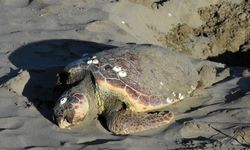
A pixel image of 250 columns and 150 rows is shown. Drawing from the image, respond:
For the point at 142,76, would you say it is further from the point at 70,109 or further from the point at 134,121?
the point at 70,109

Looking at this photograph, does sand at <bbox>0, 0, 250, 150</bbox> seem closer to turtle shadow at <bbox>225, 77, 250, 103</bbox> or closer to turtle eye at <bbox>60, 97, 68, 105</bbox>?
turtle shadow at <bbox>225, 77, 250, 103</bbox>

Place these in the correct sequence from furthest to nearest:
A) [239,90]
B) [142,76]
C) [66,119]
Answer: [239,90]
[142,76]
[66,119]

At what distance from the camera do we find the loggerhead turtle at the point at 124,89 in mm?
3691

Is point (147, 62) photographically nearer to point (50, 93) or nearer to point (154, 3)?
point (50, 93)

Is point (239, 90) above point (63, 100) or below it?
above

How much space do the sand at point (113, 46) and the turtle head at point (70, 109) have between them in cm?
7

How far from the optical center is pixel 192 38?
5.76 m

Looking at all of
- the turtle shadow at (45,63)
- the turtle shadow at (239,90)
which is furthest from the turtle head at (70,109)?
the turtle shadow at (239,90)

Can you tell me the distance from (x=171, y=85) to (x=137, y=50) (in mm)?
383

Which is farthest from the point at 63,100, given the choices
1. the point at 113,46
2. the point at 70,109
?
the point at 113,46

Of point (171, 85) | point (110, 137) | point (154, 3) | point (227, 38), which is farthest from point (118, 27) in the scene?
point (110, 137)

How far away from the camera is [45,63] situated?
4.77 metres

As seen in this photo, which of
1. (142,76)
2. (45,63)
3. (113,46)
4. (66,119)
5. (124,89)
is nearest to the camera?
(66,119)

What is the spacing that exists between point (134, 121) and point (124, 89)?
0.85ft
